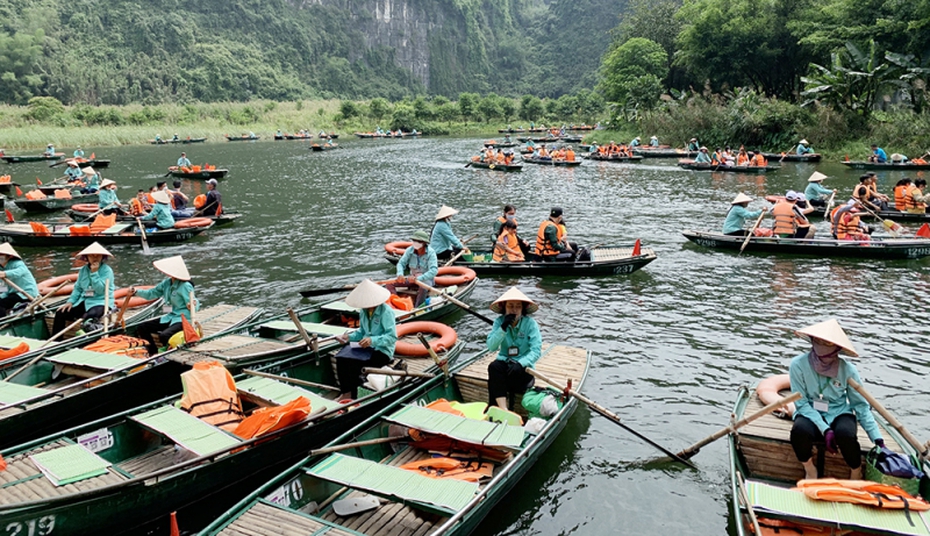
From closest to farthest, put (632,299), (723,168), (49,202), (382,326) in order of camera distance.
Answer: (382,326) → (632,299) → (49,202) → (723,168)

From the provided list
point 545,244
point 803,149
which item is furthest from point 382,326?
point 803,149

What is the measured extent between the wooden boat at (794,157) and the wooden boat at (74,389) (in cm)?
3455

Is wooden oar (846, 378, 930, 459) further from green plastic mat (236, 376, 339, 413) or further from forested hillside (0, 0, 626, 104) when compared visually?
forested hillside (0, 0, 626, 104)

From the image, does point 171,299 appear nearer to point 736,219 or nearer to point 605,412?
point 605,412

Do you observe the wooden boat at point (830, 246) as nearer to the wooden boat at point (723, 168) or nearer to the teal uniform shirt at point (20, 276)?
the teal uniform shirt at point (20, 276)

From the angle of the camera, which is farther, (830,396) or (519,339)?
(519,339)

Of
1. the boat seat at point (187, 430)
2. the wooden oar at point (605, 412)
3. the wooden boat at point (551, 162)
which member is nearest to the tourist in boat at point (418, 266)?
the wooden oar at point (605, 412)

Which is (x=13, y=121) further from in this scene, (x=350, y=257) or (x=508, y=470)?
(x=508, y=470)

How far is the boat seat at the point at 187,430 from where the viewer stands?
636 centimetres

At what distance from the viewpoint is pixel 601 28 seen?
14212 centimetres

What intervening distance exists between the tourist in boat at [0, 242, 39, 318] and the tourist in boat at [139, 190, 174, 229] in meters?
7.92

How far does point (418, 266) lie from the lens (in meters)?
12.4

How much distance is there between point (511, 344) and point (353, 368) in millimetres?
2132

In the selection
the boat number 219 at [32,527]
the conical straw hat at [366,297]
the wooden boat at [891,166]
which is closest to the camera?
the boat number 219 at [32,527]
